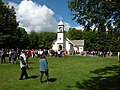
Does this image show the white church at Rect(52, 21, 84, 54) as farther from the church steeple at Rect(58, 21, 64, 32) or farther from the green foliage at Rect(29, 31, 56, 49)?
the green foliage at Rect(29, 31, 56, 49)

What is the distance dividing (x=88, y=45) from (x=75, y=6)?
100986 millimetres

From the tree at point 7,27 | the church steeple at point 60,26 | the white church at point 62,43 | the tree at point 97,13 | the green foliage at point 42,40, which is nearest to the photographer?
the tree at point 97,13

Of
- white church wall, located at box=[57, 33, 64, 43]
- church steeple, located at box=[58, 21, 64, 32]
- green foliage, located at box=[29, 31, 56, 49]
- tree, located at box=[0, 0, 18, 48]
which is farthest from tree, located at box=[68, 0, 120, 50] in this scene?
green foliage, located at box=[29, 31, 56, 49]

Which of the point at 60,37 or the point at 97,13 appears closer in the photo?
the point at 97,13

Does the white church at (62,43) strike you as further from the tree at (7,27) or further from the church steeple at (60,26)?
the tree at (7,27)

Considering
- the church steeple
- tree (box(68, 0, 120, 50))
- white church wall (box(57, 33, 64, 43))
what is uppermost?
the church steeple

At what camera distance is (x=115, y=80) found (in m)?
18.8

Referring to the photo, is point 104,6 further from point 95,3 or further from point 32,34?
point 32,34

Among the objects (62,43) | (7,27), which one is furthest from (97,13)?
(62,43)

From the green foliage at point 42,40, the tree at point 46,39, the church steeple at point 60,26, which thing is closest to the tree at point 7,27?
the church steeple at point 60,26

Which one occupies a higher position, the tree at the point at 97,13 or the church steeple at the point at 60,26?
the church steeple at the point at 60,26

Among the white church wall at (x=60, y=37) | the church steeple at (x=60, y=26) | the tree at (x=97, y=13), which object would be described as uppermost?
the church steeple at (x=60, y=26)

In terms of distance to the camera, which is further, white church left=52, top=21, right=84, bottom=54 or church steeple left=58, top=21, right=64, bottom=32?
white church left=52, top=21, right=84, bottom=54

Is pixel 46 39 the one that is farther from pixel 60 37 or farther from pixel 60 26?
pixel 60 26
